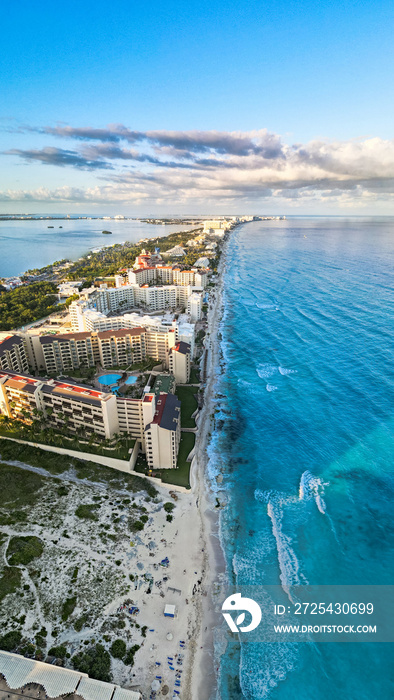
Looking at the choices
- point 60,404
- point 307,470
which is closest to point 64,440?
point 60,404

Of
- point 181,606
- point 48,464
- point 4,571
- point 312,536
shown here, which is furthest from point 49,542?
point 312,536

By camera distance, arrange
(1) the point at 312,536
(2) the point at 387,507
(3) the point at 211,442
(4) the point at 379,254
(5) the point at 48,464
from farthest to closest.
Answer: (4) the point at 379,254, (3) the point at 211,442, (5) the point at 48,464, (2) the point at 387,507, (1) the point at 312,536

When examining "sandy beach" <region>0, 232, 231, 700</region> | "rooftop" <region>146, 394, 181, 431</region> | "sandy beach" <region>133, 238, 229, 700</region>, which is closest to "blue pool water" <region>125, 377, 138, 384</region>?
"rooftop" <region>146, 394, 181, 431</region>

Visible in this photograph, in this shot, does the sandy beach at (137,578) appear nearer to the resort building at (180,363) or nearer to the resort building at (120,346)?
the resort building at (180,363)

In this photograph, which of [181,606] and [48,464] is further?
[48,464]

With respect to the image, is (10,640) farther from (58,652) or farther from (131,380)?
(131,380)

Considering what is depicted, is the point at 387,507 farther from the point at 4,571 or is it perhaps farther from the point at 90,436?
the point at 4,571

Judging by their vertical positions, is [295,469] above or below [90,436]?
below

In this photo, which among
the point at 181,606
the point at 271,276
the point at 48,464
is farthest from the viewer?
the point at 271,276

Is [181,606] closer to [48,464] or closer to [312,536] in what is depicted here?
[312,536]
